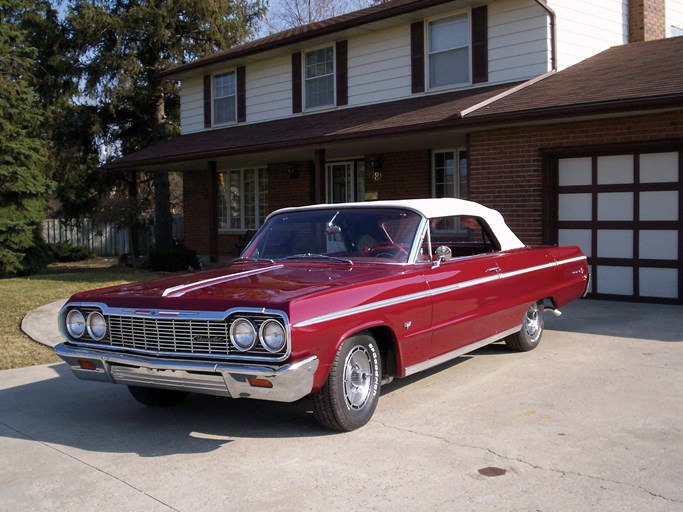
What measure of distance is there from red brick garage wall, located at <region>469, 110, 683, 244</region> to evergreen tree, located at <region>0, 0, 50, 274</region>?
1113cm

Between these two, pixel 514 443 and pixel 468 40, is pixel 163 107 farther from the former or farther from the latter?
pixel 514 443

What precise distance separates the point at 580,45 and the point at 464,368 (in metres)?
8.82

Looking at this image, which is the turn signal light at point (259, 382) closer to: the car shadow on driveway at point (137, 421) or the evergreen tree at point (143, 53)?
the car shadow on driveway at point (137, 421)

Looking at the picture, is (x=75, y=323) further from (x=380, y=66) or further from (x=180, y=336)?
(x=380, y=66)

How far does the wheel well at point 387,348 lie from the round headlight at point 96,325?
1.95m

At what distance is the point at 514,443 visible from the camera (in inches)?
188

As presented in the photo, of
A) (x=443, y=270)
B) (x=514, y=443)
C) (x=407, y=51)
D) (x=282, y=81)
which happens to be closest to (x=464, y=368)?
(x=443, y=270)

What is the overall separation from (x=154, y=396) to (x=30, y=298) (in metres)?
7.58

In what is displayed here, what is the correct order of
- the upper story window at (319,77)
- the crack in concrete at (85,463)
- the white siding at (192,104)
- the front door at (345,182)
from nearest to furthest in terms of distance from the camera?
the crack in concrete at (85,463), the upper story window at (319,77), the front door at (345,182), the white siding at (192,104)

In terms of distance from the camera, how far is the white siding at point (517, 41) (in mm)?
12648

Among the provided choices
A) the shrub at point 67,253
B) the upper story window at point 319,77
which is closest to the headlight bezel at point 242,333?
the upper story window at point 319,77

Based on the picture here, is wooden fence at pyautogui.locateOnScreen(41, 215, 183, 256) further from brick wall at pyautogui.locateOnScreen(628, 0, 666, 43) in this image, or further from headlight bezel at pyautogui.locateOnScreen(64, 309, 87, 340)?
headlight bezel at pyautogui.locateOnScreen(64, 309, 87, 340)

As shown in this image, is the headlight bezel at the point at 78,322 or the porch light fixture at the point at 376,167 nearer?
the headlight bezel at the point at 78,322

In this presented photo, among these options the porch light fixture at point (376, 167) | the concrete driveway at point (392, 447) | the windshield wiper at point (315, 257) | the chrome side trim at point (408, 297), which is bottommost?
the concrete driveway at point (392, 447)
